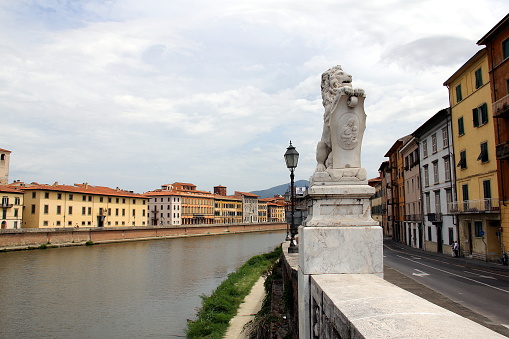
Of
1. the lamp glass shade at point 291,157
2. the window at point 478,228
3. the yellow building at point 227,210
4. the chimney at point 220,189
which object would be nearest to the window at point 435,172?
the window at point 478,228

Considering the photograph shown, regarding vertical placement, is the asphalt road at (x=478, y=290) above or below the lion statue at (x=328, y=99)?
below

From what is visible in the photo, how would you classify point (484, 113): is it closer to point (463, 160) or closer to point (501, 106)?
point (501, 106)

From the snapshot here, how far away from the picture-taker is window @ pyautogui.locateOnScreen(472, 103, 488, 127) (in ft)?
80.0

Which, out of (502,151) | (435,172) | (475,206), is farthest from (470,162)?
(435,172)

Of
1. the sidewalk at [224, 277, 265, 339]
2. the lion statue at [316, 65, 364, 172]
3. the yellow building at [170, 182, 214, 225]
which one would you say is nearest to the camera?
the lion statue at [316, 65, 364, 172]

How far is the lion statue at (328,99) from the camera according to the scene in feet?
15.5

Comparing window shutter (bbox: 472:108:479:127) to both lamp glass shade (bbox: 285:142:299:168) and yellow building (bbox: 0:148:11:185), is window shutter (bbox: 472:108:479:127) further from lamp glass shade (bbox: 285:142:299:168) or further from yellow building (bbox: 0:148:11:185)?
yellow building (bbox: 0:148:11:185)

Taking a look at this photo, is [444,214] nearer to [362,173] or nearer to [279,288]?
[279,288]

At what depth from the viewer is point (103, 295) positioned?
21.2 m

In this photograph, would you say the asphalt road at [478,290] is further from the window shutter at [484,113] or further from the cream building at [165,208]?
the cream building at [165,208]

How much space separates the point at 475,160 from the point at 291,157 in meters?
18.5

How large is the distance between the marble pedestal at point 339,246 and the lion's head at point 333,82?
1.27 meters

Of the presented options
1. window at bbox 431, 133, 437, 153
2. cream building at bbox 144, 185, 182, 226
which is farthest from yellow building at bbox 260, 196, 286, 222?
window at bbox 431, 133, 437, 153

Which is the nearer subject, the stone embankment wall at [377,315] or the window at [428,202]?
the stone embankment wall at [377,315]
